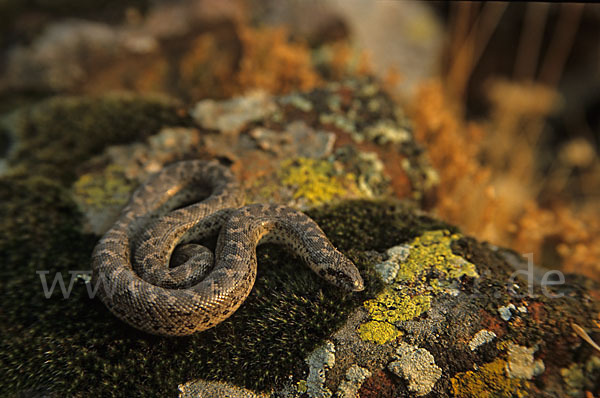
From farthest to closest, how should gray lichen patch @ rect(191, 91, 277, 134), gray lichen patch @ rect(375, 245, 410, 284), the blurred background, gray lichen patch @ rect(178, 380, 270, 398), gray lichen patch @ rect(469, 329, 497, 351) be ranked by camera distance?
the blurred background
gray lichen patch @ rect(191, 91, 277, 134)
gray lichen patch @ rect(375, 245, 410, 284)
gray lichen patch @ rect(469, 329, 497, 351)
gray lichen patch @ rect(178, 380, 270, 398)

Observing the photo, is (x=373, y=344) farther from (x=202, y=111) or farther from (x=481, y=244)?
(x=202, y=111)

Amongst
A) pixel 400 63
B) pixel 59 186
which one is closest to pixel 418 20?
pixel 400 63

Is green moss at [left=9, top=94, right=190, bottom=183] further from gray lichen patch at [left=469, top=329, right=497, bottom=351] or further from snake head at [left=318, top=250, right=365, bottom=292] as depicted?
gray lichen patch at [left=469, top=329, right=497, bottom=351]

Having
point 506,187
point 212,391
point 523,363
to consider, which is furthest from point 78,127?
→ point 506,187

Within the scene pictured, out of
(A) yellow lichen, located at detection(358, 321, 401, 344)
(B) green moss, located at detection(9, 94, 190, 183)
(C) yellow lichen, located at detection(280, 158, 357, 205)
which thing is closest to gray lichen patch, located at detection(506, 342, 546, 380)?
(A) yellow lichen, located at detection(358, 321, 401, 344)

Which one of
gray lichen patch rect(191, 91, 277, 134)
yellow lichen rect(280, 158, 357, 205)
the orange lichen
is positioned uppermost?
the orange lichen

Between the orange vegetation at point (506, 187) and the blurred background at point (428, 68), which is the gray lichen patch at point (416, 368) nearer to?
the orange vegetation at point (506, 187)

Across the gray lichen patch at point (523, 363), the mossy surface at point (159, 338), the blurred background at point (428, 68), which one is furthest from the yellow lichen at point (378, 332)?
the blurred background at point (428, 68)
